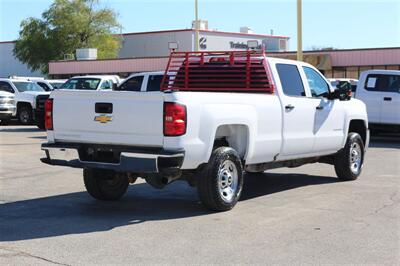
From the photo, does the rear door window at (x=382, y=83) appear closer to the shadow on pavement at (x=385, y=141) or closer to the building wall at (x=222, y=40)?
the shadow on pavement at (x=385, y=141)

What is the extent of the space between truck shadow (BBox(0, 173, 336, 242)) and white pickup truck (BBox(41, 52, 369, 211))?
0.38 meters

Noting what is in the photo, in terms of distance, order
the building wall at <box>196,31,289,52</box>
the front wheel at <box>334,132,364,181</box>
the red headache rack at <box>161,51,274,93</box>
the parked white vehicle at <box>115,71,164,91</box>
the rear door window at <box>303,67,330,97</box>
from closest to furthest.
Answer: the red headache rack at <box>161,51,274,93</box>, the rear door window at <box>303,67,330,97</box>, the front wheel at <box>334,132,364,181</box>, the parked white vehicle at <box>115,71,164,91</box>, the building wall at <box>196,31,289,52</box>

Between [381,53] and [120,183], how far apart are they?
33.5 m

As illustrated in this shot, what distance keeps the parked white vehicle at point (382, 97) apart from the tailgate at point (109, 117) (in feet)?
40.1

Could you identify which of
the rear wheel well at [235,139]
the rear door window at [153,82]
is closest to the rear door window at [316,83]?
the rear wheel well at [235,139]

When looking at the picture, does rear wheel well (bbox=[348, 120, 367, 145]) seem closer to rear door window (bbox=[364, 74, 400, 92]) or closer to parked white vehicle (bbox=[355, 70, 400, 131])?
parked white vehicle (bbox=[355, 70, 400, 131])

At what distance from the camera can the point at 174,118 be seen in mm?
7141

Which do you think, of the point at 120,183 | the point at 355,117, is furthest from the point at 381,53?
the point at 120,183

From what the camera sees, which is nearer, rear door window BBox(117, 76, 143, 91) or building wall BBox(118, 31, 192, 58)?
rear door window BBox(117, 76, 143, 91)

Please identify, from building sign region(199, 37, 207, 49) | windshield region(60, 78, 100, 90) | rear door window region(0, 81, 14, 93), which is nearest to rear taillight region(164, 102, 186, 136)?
windshield region(60, 78, 100, 90)

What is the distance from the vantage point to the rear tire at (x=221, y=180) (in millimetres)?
7668

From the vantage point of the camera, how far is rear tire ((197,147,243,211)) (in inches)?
302

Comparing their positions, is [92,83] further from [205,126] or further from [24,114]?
[205,126]

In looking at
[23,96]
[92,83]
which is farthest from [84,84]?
[23,96]
